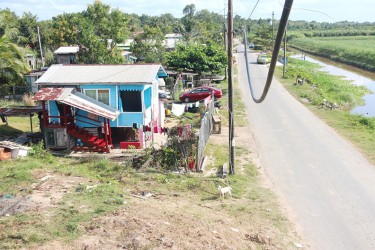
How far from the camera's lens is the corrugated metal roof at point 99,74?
18438mm

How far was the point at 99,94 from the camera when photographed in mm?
18703

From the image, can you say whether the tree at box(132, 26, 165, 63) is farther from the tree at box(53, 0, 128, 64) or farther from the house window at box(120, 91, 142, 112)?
the house window at box(120, 91, 142, 112)

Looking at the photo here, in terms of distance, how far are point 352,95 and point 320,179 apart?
2324cm

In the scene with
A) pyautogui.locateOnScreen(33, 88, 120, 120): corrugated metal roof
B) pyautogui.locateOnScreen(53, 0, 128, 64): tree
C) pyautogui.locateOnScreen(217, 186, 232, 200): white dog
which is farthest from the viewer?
pyautogui.locateOnScreen(53, 0, 128, 64): tree

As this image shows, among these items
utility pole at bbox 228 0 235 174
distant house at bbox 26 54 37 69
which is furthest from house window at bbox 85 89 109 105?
distant house at bbox 26 54 37 69

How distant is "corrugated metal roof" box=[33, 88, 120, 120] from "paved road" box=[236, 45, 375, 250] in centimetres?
683

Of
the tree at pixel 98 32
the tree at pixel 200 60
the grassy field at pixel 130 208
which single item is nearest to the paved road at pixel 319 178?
the grassy field at pixel 130 208

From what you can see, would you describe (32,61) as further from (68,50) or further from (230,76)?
(230,76)

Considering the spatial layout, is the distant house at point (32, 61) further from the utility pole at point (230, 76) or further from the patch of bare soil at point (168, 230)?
the patch of bare soil at point (168, 230)

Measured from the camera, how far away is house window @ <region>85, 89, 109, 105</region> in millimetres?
18625

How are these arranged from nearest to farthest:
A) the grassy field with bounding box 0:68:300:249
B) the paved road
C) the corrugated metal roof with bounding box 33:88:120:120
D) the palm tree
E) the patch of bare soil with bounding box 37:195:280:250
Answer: the patch of bare soil with bounding box 37:195:280:250
the grassy field with bounding box 0:68:300:249
the paved road
the corrugated metal roof with bounding box 33:88:120:120
the palm tree

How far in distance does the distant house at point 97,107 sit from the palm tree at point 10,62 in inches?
275

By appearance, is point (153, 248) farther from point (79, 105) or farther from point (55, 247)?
point (79, 105)

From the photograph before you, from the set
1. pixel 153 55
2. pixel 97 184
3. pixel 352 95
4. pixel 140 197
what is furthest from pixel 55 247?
pixel 153 55
